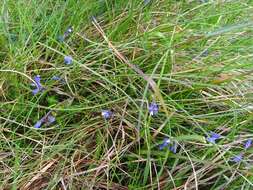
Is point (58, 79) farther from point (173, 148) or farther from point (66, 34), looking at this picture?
point (173, 148)

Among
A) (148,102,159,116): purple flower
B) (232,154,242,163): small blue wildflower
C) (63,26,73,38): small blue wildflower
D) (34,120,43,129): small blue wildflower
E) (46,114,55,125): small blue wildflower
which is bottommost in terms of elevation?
(232,154,242,163): small blue wildflower

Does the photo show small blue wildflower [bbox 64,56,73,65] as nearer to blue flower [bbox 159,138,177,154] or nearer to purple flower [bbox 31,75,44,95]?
purple flower [bbox 31,75,44,95]

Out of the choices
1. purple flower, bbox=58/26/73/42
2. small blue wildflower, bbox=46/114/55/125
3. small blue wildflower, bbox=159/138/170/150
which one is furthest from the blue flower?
purple flower, bbox=58/26/73/42

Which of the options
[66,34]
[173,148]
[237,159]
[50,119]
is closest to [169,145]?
[173,148]

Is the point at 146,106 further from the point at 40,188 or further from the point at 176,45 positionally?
the point at 40,188

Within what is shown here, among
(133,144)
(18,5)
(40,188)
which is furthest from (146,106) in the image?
(18,5)

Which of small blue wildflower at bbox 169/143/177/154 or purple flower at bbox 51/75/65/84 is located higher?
purple flower at bbox 51/75/65/84
